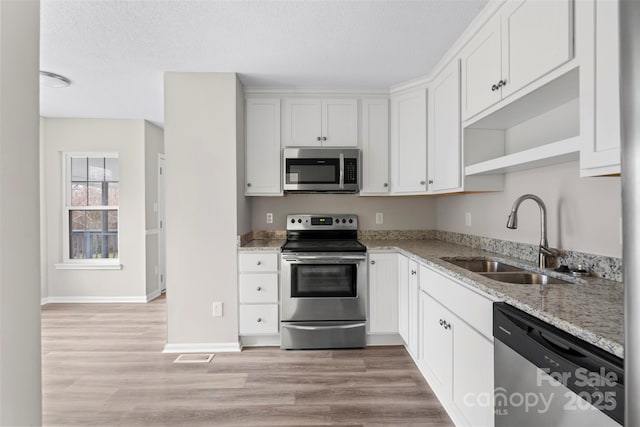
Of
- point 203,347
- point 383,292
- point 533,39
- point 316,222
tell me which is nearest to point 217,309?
point 203,347

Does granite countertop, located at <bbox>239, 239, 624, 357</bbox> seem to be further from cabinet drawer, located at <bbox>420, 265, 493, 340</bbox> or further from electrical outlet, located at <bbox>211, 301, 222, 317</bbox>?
electrical outlet, located at <bbox>211, 301, 222, 317</bbox>

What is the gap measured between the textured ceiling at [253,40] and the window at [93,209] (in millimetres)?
1317

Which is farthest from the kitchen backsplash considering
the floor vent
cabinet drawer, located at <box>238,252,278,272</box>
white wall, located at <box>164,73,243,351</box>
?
the floor vent

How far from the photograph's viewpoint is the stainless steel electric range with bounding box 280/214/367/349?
114 inches

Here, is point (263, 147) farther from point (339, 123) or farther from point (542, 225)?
point (542, 225)

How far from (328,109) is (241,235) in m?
1.45

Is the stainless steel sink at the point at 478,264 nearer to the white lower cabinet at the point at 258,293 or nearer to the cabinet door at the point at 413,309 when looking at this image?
the cabinet door at the point at 413,309

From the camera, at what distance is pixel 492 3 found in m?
1.90

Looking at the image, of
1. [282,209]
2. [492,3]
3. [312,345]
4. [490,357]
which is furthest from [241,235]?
[492,3]

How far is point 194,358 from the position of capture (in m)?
2.76

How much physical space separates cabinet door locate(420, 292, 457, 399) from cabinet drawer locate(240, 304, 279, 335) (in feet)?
4.09

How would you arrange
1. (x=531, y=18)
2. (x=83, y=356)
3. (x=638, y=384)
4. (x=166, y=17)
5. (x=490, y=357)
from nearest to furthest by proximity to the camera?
(x=638, y=384), (x=490, y=357), (x=531, y=18), (x=166, y=17), (x=83, y=356)

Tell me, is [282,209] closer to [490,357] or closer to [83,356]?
[83,356]

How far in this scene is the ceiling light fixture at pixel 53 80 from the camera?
114 inches
